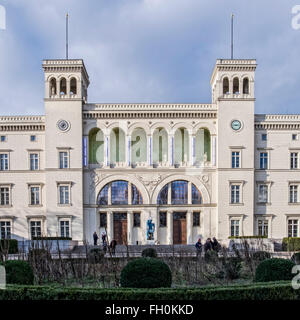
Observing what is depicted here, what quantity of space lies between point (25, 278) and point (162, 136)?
21.5 meters

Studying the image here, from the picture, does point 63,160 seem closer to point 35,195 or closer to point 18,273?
point 35,195

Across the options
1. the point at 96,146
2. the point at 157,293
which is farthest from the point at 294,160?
the point at 157,293

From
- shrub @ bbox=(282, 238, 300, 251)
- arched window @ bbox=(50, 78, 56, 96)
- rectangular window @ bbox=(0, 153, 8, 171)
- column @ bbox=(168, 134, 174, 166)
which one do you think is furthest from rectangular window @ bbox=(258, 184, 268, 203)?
rectangular window @ bbox=(0, 153, 8, 171)

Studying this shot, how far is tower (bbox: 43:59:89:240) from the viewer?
2858cm

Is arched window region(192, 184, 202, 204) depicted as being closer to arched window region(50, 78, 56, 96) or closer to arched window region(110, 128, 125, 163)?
arched window region(110, 128, 125, 163)

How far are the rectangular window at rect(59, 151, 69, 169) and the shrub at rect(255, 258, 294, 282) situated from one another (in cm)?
2148

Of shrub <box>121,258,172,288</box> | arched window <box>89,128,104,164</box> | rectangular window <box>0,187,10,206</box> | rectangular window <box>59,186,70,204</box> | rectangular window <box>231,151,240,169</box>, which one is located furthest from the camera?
arched window <box>89,128,104,164</box>

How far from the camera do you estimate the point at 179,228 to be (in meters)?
30.0

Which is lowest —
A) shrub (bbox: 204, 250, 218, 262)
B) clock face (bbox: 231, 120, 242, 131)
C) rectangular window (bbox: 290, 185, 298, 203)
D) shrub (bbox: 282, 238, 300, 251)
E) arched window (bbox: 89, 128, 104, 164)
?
shrub (bbox: 282, 238, 300, 251)

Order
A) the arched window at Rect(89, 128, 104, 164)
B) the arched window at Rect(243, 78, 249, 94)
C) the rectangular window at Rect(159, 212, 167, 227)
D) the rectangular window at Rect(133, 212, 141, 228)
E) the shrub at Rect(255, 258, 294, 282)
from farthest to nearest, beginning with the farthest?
the arched window at Rect(89, 128, 104, 164) → the arched window at Rect(243, 78, 249, 94) → the rectangular window at Rect(159, 212, 167, 227) → the rectangular window at Rect(133, 212, 141, 228) → the shrub at Rect(255, 258, 294, 282)

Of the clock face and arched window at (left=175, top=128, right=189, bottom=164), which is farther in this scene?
arched window at (left=175, top=128, right=189, bottom=164)

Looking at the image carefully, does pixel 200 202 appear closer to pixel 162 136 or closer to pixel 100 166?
pixel 162 136

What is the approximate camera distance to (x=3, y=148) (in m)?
29.5
